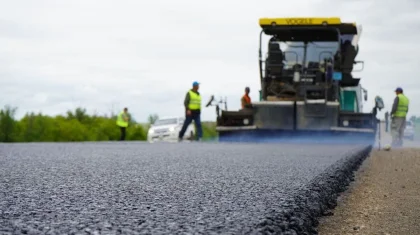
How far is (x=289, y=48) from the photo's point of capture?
1473cm

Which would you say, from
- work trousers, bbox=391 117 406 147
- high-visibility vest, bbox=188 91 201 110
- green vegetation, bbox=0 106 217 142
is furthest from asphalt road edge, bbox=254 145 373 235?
green vegetation, bbox=0 106 217 142

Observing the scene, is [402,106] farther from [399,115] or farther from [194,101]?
[194,101]

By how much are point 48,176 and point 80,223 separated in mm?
1938

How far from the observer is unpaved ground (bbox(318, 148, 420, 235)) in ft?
9.17

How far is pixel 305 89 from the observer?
14242 mm

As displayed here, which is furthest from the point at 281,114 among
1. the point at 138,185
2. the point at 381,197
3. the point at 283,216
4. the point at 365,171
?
the point at 283,216

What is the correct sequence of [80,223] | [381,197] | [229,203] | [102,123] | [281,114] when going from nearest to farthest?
1. [80,223]
2. [229,203]
3. [381,197]
4. [281,114]
5. [102,123]

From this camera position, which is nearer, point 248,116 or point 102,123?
point 248,116

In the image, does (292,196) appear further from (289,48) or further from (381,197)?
(289,48)

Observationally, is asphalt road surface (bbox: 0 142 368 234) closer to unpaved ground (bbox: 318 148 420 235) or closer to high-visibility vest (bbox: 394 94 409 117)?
unpaved ground (bbox: 318 148 420 235)

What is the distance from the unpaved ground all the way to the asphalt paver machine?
817 cm

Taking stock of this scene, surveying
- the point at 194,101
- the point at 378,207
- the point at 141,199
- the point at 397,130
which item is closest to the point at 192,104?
the point at 194,101

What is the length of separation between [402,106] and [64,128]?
17.0m

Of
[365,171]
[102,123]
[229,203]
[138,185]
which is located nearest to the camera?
[229,203]
